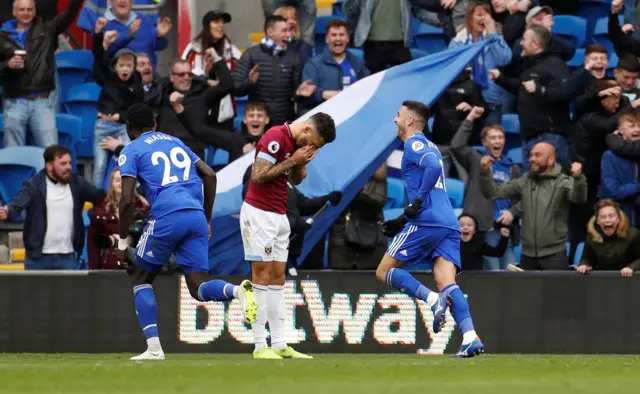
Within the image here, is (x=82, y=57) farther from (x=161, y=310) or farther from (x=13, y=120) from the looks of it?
(x=161, y=310)

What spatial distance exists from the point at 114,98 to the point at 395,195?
3388 millimetres

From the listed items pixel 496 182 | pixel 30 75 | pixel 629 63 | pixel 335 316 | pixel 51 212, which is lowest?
pixel 335 316

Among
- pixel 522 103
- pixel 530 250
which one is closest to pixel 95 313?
pixel 530 250

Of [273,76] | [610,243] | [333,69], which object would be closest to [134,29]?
[273,76]

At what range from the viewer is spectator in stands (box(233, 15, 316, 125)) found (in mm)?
15742

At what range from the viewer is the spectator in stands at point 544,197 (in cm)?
1349

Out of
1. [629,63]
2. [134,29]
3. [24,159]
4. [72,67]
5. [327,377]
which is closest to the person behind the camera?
[327,377]

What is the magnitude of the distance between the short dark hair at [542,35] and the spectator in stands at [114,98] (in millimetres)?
4444

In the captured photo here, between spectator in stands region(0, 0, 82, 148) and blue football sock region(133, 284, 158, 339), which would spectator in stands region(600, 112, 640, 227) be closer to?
blue football sock region(133, 284, 158, 339)

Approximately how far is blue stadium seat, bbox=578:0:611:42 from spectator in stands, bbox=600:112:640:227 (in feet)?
15.1

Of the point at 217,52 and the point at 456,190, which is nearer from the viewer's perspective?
the point at 456,190

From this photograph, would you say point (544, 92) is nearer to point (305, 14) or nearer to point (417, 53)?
point (417, 53)

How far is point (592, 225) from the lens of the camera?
13.3m

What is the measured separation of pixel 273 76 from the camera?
51.8 feet
